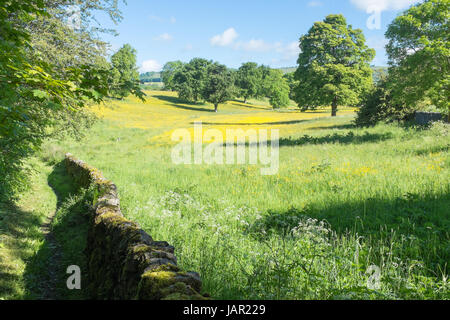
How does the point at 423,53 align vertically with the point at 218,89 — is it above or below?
below

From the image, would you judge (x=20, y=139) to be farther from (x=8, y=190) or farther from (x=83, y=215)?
(x=83, y=215)

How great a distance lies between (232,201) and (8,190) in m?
6.05

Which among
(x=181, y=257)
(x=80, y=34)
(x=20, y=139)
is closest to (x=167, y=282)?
(x=181, y=257)

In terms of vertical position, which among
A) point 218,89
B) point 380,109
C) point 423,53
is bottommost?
point 380,109

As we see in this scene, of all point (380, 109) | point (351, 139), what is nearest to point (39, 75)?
point (351, 139)

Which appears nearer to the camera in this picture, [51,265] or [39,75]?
[39,75]

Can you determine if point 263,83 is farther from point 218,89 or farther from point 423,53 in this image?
point 423,53

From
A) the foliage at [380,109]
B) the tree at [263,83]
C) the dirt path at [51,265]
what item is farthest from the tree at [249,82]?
the dirt path at [51,265]

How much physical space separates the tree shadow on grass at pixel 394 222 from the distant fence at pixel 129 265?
264 cm

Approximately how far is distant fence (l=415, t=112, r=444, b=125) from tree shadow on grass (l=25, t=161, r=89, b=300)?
22.9m

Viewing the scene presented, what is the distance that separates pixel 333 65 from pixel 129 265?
39178mm

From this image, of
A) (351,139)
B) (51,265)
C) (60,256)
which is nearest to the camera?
(51,265)

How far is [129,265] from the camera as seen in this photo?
4.05m

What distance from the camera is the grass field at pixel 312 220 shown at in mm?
3783
